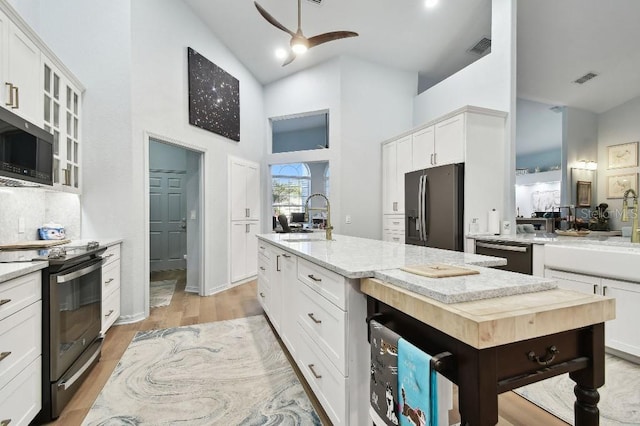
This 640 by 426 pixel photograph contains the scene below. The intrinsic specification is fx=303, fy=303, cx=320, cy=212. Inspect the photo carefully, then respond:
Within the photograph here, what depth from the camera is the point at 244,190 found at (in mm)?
5180

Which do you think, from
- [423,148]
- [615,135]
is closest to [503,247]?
[423,148]

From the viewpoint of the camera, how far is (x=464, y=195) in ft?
11.5

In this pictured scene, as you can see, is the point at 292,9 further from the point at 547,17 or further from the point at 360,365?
the point at 360,365

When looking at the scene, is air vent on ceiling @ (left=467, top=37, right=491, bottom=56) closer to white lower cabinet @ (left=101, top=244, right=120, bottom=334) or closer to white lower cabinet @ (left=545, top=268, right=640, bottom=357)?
white lower cabinet @ (left=545, top=268, right=640, bottom=357)

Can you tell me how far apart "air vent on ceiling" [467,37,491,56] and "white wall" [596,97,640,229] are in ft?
Result: 9.58

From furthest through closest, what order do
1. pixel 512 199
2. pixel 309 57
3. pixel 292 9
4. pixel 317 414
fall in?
pixel 309 57 → pixel 292 9 → pixel 512 199 → pixel 317 414

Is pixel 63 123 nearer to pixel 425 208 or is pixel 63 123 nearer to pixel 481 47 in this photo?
pixel 425 208

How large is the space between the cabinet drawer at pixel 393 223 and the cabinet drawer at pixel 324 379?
3156mm

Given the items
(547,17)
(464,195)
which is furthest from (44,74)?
(547,17)

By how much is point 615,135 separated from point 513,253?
195 inches

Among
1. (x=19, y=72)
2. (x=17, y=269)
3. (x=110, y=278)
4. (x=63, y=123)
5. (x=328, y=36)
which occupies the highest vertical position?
(x=328, y=36)

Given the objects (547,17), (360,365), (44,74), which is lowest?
(360,365)

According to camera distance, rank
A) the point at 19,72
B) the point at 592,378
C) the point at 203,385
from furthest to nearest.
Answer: the point at 19,72, the point at 203,385, the point at 592,378

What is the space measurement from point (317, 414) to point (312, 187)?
8593 mm
